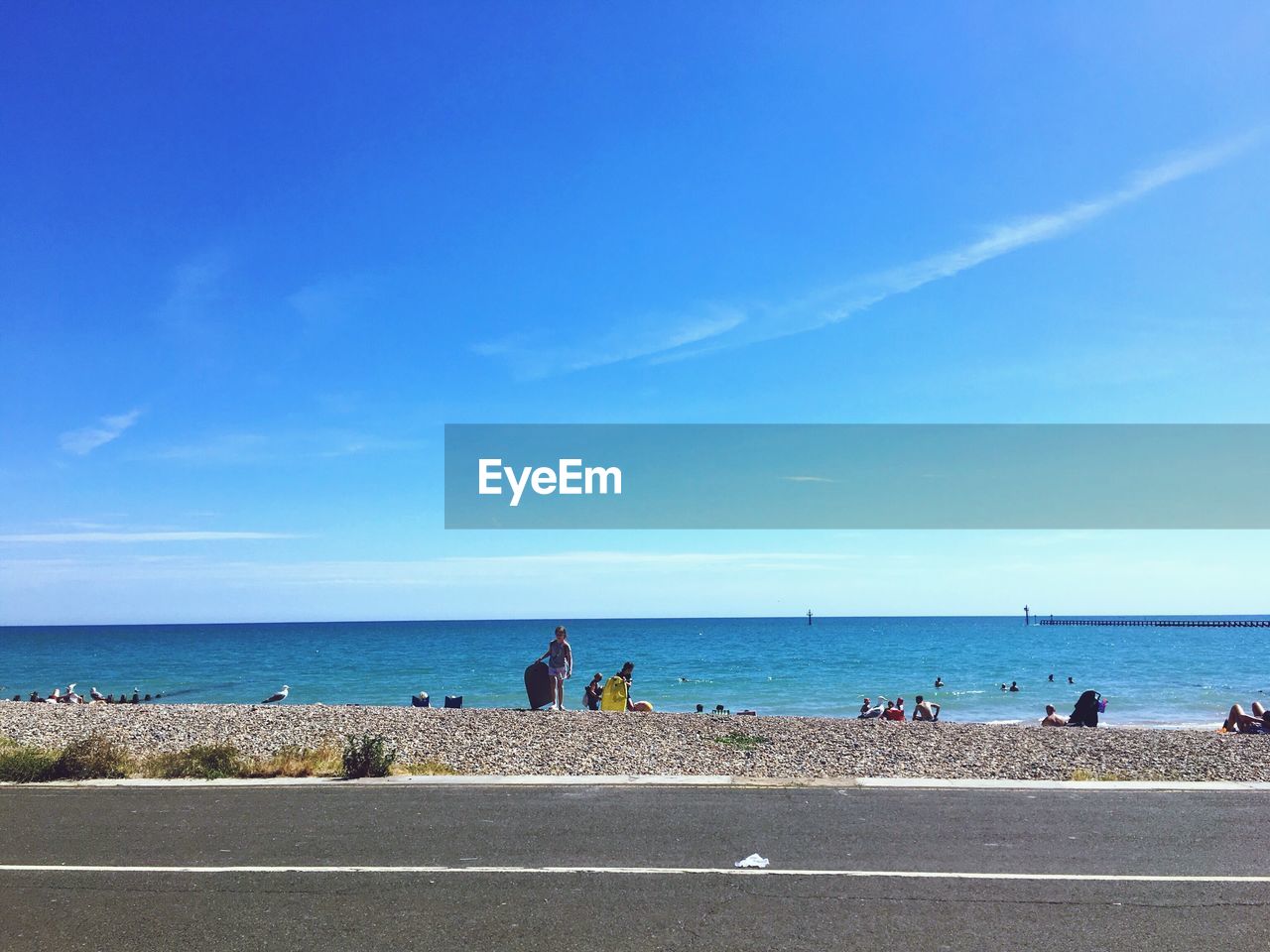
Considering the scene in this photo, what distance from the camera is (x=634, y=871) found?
6.64 meters

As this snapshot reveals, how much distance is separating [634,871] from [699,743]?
8231mm

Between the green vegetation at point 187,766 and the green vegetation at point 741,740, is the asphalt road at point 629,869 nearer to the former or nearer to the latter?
the green vegetation at point 187,766

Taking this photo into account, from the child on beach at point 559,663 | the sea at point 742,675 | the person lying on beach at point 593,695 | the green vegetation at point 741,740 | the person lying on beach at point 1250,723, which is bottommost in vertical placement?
the sea at point 742,675

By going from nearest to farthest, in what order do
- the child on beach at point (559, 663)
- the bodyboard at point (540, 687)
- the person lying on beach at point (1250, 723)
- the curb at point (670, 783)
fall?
the curb at point (670, 783) < the person lying on beach at point (1250, 723) < the child on beach at point (559, 663) < the bodyboard at point (540, 687)

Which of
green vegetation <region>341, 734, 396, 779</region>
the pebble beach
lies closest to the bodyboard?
the pebble beach

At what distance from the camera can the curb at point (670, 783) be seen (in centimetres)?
964

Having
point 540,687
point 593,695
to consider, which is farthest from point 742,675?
point 540,687

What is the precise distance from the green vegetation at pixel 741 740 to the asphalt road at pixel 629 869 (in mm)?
5036

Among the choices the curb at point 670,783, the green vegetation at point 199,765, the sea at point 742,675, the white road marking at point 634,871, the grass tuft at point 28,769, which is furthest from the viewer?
the sea at point 742,675

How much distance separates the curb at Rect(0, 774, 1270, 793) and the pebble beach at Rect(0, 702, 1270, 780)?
1165mm

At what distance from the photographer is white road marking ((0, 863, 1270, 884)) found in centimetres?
645

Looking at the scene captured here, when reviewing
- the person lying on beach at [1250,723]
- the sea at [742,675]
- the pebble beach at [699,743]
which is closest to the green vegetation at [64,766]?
the pebble beach at [699,743]

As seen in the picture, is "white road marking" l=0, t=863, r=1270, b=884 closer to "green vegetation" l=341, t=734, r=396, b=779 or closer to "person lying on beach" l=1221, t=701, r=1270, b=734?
"green vegetation" l=341, t=734, r=396, b=779

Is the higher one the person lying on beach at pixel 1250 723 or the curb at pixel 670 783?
the curb at pixel 670 783
